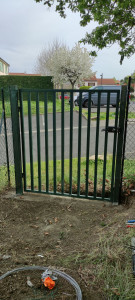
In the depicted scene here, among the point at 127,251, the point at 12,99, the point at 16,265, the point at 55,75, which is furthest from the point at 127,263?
the point at 55,75

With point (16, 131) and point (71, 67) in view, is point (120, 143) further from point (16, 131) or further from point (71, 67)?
point (71, 67)

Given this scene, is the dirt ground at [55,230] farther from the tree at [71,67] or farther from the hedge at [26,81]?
the hedge at [26,81]

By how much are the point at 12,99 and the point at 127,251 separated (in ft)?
8.52

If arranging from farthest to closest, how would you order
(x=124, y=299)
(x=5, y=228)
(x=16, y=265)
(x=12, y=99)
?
(x=12, y=99)
(x=5, y=228)
(x=16, y=265)
(x=124, y=299)

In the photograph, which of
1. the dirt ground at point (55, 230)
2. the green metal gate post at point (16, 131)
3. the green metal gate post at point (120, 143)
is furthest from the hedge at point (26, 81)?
the green metal gate post at point (120, 143)

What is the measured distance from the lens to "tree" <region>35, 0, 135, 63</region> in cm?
479

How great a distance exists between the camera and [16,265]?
6.89 feet

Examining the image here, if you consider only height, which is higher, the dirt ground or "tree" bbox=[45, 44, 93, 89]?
"tree" bbox=[45, 44, 93, 89]

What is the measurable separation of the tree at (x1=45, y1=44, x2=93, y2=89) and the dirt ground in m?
17.4

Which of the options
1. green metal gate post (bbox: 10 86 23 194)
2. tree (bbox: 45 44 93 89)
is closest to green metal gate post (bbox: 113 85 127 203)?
green metal gate post (bbox: 10 86 23 194)

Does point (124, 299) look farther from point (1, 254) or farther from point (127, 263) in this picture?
point (1, 254)

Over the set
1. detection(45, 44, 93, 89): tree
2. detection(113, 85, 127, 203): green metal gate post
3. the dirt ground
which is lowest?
the dirt ground

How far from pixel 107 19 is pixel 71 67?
49.1ft

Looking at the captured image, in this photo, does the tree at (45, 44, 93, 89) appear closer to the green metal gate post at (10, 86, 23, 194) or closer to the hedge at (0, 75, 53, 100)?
the hedge at (0, 75, 53, 100)
